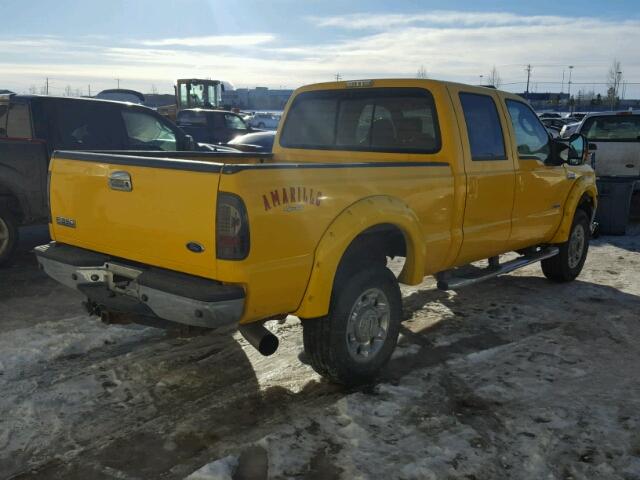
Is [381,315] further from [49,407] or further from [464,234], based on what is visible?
[49,407]

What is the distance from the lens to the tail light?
3.07 m

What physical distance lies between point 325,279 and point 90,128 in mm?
5148

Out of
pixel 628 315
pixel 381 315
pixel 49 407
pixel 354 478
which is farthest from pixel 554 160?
pixel 49 407

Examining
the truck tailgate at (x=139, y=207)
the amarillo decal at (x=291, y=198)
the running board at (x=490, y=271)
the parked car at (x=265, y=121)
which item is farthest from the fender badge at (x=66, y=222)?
the parked car at (x=265, y=121)

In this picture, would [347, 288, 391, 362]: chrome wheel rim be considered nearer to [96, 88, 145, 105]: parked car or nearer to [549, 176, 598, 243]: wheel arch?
[549, 176, 598, 243]: wheel arch

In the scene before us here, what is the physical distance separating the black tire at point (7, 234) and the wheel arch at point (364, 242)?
4.72m

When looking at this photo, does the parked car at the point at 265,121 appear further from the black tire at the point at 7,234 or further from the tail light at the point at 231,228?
the tail light at the point at 231,228

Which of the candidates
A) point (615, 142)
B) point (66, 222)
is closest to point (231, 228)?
point (66, 222)

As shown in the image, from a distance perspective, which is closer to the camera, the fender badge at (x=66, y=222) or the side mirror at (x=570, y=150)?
the fender badge at (x=66, y=222)

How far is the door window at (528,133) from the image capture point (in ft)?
18.6

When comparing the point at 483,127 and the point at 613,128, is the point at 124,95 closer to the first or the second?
the point at 613,128

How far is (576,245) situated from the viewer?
7.00 meters

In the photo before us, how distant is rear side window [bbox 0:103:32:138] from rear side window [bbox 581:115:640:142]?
9.50m

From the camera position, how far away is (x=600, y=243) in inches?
366
